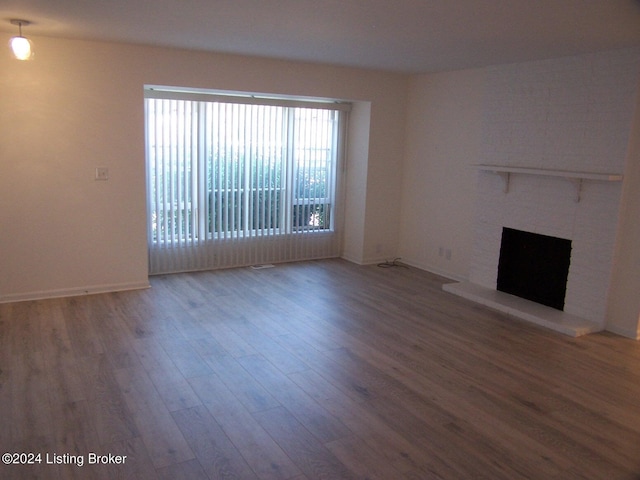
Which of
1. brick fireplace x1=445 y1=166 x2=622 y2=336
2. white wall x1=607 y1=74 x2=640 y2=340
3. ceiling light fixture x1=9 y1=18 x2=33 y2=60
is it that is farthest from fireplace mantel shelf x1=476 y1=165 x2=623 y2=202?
ceiling light fixture x1=9 y1=18 x2=33 y2=60

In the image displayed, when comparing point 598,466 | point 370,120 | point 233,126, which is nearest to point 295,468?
point 598,466

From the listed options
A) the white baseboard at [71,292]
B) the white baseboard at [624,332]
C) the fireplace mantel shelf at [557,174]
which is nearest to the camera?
the fireplace mantel shelf at [557,174]

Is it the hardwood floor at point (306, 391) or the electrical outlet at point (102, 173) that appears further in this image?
the electrical outlet at point (102, 173)

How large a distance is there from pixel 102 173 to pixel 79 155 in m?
0.27

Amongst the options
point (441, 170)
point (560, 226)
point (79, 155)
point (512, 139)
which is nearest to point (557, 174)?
point (560, 226)

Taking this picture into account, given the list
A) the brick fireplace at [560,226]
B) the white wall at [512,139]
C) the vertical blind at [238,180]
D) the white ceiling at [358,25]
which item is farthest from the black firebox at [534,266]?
the vertical blind at [238,180]

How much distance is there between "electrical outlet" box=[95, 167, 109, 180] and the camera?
5.22 meters

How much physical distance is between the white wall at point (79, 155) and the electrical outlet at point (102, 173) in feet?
0.15

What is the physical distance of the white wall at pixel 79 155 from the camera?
4852 millimetres

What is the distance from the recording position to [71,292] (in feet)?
17.3

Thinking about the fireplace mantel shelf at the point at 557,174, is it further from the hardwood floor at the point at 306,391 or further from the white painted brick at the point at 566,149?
the hardwood floor at the point at 306,391

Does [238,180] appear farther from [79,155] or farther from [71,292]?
[71,292]

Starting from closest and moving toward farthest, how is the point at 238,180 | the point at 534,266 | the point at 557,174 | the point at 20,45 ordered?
the point at 20,45, the point at 557,174, the point at 534,266, the point at 238,180

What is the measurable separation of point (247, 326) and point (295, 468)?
205 centimetres
